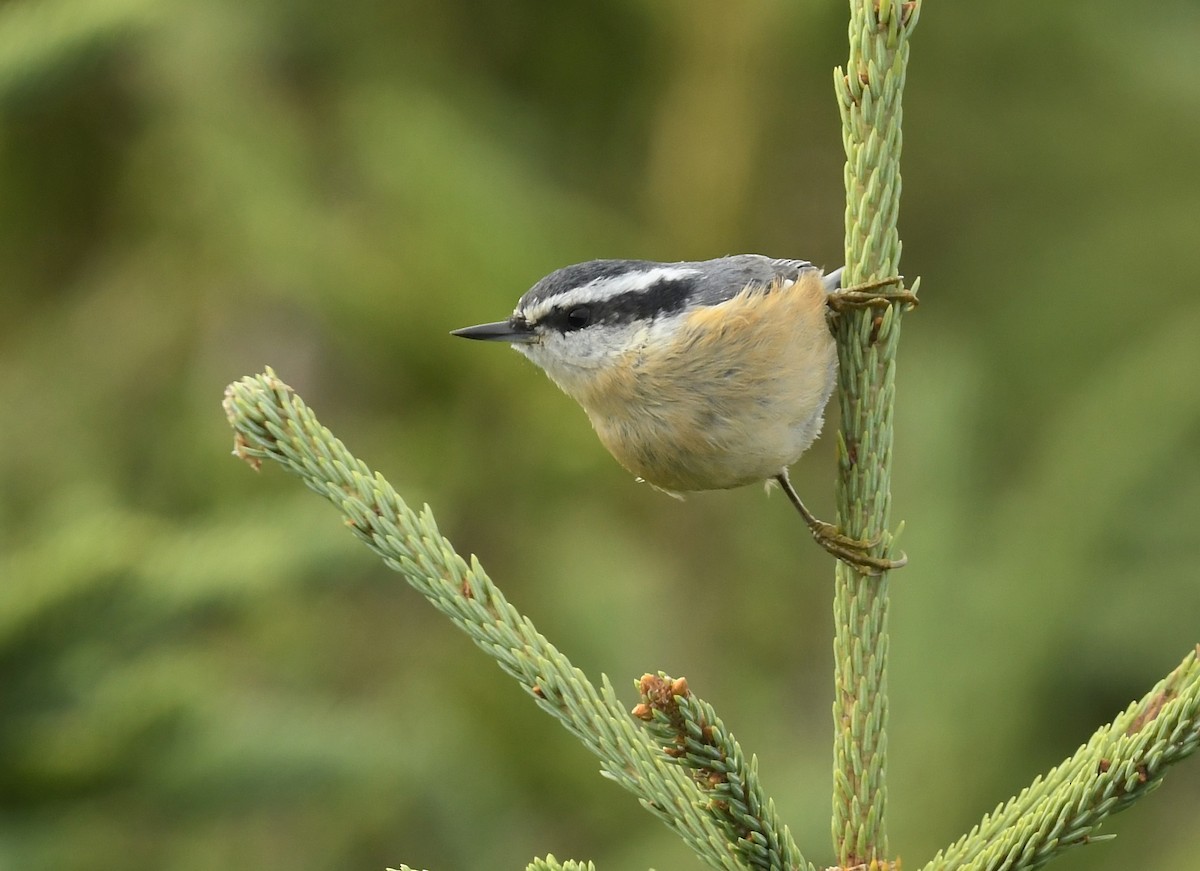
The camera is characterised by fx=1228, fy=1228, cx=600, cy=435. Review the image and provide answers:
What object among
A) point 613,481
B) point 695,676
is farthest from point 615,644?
point 613,481

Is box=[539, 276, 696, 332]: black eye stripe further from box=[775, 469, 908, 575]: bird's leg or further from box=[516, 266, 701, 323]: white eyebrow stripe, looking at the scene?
box=[775, 469, 908, 575]: bird's leg

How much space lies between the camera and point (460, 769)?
10.6 ft

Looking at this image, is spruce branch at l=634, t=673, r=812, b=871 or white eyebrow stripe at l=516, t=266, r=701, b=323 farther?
white eyebrow stripe at l=516, t=266, r=701, b=323

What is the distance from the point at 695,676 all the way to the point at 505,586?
807 millimetres

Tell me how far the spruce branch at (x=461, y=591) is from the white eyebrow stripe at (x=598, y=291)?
118cm

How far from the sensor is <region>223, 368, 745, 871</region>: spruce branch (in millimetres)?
1626

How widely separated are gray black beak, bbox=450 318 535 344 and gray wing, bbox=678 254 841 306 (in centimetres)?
41

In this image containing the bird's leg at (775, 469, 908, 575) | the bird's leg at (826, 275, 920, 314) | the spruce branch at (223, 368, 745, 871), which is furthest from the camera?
the bird's leg at (826, 275, 920, 314)

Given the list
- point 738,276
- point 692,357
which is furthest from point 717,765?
point 738,276

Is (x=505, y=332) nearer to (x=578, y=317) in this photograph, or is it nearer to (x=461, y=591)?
(x=578, y=317)

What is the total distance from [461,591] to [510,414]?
246 centimetres

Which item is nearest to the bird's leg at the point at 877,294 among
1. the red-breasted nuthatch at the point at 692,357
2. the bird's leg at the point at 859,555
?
the bird's leg at the point at 859,555

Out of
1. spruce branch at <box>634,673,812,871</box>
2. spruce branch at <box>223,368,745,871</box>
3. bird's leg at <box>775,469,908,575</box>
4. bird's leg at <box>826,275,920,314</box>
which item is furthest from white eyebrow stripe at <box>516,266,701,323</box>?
spruce branch at <box>634,673,812,871</box>

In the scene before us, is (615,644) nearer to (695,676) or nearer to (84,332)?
(695,676)
